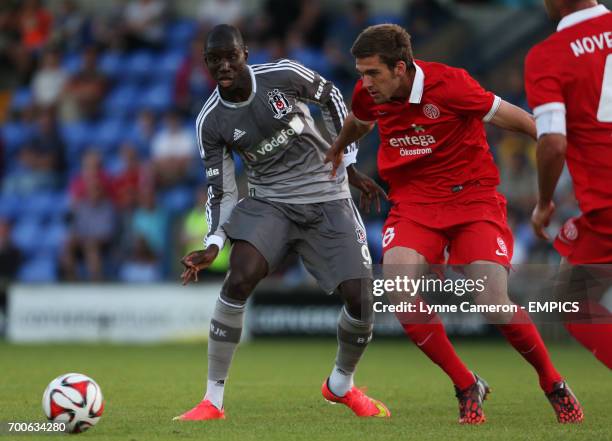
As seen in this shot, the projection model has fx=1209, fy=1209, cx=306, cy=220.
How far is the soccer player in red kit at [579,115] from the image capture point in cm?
563

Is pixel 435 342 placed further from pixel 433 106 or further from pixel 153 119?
pixel 153 119

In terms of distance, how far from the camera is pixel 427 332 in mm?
7008

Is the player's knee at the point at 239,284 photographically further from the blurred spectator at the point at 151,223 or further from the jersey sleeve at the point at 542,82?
the blurred spectator at the point at 151,223

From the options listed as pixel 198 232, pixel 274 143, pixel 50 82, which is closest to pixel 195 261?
pixel 274 143

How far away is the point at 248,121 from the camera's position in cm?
747

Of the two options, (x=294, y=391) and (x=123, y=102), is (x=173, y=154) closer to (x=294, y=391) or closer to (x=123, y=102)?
(x=123, y=102)

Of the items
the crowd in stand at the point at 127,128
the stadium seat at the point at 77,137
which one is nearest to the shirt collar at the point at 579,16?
the crowd in stand at the point at 127,128

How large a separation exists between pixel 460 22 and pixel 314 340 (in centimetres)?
562

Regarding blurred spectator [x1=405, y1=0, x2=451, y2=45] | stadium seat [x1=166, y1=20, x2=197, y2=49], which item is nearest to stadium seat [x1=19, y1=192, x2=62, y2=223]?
stadium seat [x1=166, y1=20, x2=197, y2=49]

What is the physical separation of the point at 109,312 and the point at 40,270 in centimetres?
266

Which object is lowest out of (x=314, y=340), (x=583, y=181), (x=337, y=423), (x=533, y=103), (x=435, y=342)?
(x=314, y=340)

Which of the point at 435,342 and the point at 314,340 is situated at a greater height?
the point at 435,342

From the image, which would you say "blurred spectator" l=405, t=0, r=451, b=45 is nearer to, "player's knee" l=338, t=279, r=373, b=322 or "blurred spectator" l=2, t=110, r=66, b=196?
"blurred spectator" l=2, t=110, r=66, b=196

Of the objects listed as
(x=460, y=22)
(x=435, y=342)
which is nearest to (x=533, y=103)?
(x=435, y=342)
